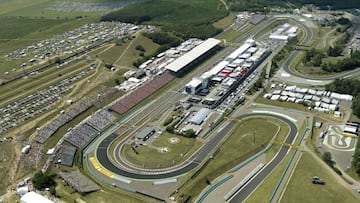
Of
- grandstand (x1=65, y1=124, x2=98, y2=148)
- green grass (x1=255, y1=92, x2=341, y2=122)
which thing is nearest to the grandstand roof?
green grass (x1=255, y1=92, x2=341, y2=122)

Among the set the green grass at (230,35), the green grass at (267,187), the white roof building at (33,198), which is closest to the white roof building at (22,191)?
the white roof building at (33,198)

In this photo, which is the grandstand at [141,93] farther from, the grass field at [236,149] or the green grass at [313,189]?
the green grass at [313,189]

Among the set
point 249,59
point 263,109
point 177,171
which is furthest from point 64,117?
point 249,59

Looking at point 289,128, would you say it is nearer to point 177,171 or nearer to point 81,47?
point 177,171

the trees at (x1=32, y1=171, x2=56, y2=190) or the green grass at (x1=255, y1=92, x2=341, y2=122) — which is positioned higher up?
the green grass at (x1=255, y1=92, x2=341, y2=122)

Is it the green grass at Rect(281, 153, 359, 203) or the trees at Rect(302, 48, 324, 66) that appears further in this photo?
the trees at Rect(302, 48, 324, 66)

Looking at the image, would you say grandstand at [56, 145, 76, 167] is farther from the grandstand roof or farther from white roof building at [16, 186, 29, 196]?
the grandstand roof
